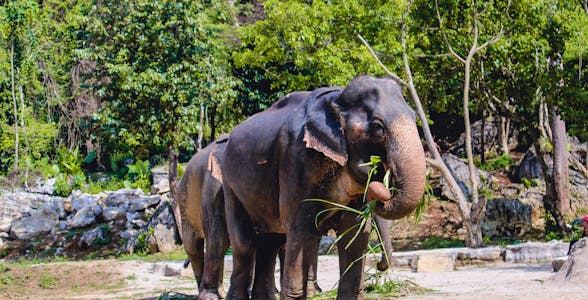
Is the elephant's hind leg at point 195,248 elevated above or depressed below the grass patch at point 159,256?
above

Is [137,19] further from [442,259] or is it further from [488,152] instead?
[488,152]

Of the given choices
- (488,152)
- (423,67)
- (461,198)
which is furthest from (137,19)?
(488,152)

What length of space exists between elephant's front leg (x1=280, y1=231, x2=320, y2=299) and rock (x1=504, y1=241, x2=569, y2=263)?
431 inches

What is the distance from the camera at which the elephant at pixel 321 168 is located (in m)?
7.17

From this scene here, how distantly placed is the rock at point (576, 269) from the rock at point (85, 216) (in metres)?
18.5

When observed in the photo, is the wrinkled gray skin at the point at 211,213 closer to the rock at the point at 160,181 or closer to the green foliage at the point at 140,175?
the rock at the point at 160,181

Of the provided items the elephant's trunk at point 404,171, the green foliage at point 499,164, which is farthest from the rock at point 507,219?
the elephant's trunk at point 404,171

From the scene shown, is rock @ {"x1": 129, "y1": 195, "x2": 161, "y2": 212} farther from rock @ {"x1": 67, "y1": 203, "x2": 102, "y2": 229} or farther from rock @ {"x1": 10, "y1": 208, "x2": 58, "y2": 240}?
rock @ {"x1": 10, "y1": 208, "x2": 58, "y2": 240}

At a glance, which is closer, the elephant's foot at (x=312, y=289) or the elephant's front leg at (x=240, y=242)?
the elephant's front leg at (x=240, y=242)

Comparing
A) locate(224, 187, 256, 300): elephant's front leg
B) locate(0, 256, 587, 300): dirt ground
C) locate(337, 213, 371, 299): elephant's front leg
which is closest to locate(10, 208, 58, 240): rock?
locate(0, 256, 587, 300): dirt ground

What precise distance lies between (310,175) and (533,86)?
16.5 meters

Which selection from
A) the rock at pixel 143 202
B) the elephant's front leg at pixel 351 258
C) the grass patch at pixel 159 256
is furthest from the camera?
the rock at pixel 143 202

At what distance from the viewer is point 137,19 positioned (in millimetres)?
23625

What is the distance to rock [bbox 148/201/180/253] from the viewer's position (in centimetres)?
A: 2376
